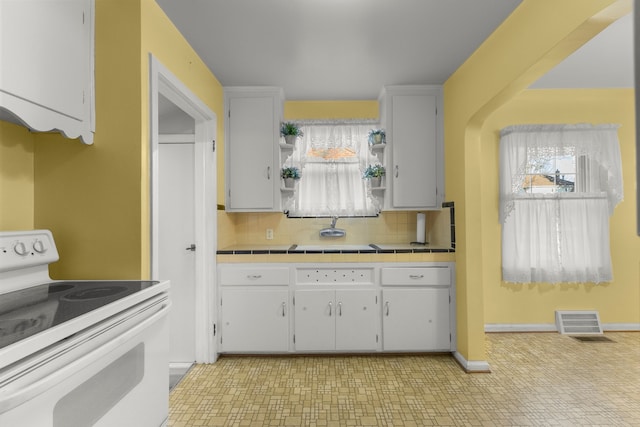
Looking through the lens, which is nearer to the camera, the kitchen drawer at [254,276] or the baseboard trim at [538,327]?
the kitchen drawer at [254,276]

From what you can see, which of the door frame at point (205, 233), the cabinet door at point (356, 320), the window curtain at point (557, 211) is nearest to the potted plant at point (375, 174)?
the cabinet door at point (356, 320)

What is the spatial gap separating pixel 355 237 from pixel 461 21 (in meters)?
2.13

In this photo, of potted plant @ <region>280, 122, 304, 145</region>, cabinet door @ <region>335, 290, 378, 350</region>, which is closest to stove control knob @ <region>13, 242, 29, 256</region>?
cabinet door @ <region>335, 290, 378, 350</region>

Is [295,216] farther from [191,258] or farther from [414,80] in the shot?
[414,80]

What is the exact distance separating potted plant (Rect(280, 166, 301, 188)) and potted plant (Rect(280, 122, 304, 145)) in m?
0.27

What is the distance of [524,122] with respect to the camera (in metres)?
3.70

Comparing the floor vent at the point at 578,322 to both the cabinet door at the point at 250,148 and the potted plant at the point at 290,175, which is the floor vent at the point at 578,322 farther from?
the cabinet door at the point at 250,148

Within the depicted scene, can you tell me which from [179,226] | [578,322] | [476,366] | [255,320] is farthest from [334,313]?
[578,322]

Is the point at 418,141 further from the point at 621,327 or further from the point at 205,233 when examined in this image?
the point at 621,327

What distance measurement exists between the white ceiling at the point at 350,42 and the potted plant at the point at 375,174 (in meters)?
0.72

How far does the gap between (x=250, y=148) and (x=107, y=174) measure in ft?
5.25

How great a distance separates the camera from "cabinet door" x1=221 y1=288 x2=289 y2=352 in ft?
9.86

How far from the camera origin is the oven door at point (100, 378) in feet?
2.73

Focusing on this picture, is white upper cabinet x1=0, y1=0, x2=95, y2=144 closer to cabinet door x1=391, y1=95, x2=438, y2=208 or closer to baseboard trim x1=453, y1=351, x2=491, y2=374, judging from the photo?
cabinet door x1=391, y1=95, x2=438, y2=208
